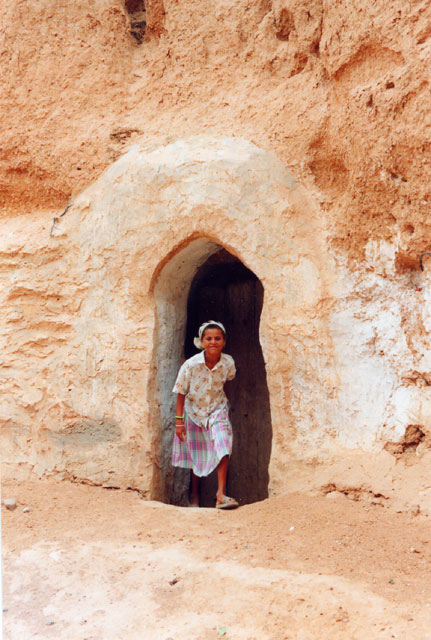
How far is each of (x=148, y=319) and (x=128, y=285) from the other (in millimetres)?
277

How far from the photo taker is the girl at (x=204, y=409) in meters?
4.34

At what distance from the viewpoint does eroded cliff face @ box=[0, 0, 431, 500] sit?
373 centimetres

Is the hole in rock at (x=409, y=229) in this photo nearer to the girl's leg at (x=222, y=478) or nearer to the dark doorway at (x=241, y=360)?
the dark doorway at (x=241, y=360)

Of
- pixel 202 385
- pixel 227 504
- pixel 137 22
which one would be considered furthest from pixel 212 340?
pixel 137 22

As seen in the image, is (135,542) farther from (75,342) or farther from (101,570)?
(75,342)

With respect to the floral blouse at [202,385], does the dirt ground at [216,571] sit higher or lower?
lower

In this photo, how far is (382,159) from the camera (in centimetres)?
371

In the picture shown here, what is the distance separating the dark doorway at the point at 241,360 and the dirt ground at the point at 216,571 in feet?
4.85

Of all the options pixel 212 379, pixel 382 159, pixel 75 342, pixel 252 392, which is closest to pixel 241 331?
pixel 252 392

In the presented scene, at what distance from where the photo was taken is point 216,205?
4.24 meters

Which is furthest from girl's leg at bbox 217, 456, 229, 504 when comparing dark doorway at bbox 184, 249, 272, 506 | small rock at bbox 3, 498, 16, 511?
small rock at bbox 3, 498, 16, 511

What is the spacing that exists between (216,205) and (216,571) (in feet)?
7.59

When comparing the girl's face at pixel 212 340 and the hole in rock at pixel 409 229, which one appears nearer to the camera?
the hole in rock at pixel 409 229

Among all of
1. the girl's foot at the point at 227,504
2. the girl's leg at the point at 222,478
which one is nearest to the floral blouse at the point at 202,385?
the girl's leg at the point at 222,478
